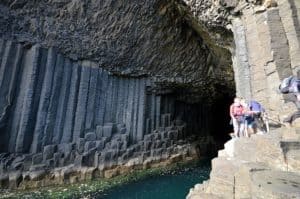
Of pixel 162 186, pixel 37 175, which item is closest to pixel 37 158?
pixel 37 175

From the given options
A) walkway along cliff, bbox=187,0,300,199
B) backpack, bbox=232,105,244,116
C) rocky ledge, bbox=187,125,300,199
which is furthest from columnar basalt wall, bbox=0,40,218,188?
rocky ledge, bbox=187,125,300,199

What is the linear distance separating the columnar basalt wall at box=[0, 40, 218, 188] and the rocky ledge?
8.41 metres

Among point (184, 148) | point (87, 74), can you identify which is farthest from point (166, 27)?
point (184, 148)

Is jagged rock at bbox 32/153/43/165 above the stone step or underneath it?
underneath

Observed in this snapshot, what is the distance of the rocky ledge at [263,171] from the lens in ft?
10.1

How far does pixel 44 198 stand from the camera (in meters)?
9.27

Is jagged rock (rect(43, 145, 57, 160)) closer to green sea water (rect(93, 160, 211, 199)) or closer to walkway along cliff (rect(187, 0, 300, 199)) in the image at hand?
green sea water (rect(93, 160, 211, 199))

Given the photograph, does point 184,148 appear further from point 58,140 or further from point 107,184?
point 58,140

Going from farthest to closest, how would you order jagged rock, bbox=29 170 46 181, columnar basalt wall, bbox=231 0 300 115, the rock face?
the rock face, jagged rock, bbox=29 170 46 181, columnar basalt wall, bbox=231 0 300 115

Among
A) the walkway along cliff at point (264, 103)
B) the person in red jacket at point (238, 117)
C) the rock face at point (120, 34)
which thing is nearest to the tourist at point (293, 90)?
the walkway along cliff at point (264, 103)

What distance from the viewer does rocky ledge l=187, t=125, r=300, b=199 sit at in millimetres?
3080

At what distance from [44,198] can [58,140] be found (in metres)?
3.08

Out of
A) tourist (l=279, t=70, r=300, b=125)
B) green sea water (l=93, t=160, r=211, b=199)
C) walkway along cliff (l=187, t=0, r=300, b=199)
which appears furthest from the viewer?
green sea water (l=93, t=160, r=211, b=199)

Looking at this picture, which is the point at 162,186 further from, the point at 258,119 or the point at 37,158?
the point at 258,119
